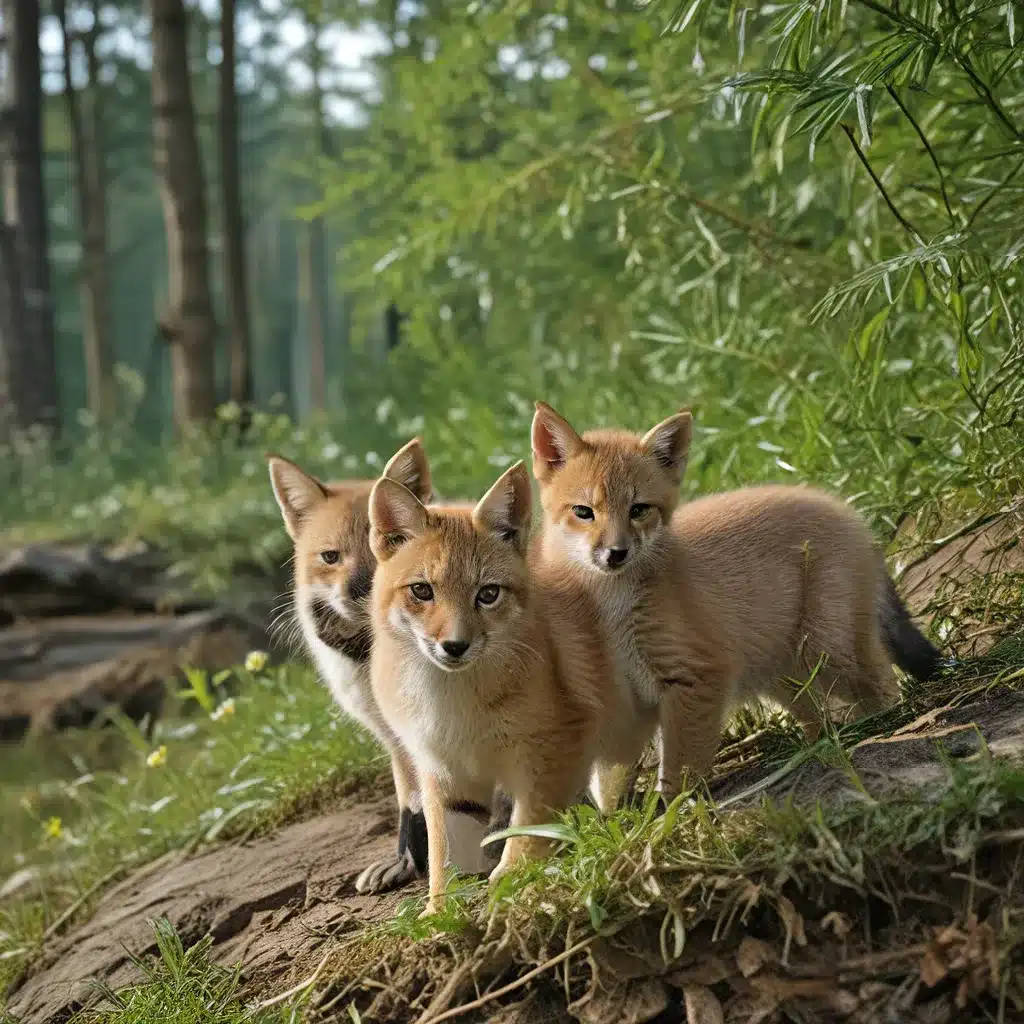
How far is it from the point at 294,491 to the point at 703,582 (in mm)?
1555

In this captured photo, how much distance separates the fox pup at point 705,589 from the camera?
10.8ft

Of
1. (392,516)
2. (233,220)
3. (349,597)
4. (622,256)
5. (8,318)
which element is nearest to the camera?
(392,516)

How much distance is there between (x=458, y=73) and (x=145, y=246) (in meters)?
47.3

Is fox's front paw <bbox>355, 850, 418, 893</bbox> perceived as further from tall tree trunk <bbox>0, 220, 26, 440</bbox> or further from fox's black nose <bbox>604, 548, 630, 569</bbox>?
tall tree trunk <bbox>0, 220, 26, 440</bbox>

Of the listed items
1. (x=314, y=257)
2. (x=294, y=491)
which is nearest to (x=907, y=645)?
(x=294, y=491)

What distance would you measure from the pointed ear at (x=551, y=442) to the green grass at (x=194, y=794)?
1639mm

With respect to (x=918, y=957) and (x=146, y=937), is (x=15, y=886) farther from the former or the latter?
(x=918, y=957)

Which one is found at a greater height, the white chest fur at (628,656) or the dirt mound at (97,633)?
the white chest fur at (628,656)

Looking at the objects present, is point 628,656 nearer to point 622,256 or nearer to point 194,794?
point 194,794

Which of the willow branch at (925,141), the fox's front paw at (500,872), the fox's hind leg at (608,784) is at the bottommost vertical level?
the fox's hind leg at (608,784)

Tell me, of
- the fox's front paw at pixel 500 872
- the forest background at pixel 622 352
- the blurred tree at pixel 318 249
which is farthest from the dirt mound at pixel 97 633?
the fox's front paw at pixel 500 872

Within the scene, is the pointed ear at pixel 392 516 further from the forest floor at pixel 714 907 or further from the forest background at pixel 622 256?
the forest background at pixel 622 256

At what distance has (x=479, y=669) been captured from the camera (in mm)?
3102

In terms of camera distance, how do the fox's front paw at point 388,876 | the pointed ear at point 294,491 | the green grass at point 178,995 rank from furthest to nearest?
1. the pointed ear at point 294,491
2. the fox's front paw at point 388,876
3. the green grass at point 178,995
